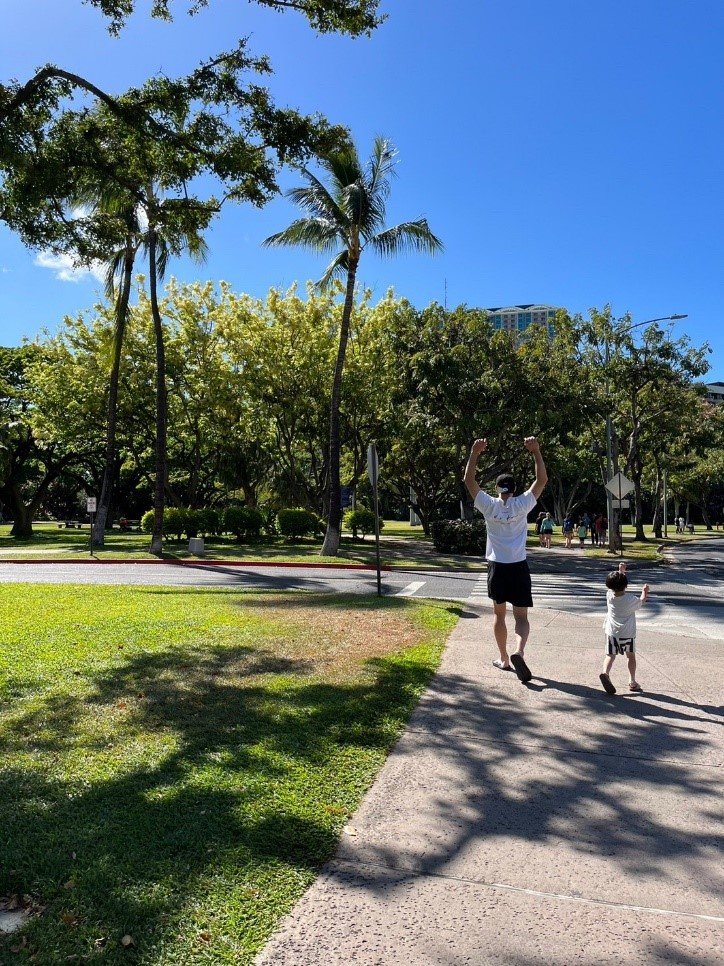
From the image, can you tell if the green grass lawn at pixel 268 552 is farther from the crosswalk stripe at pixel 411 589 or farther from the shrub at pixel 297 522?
the crosswalk stripe at pixel 411 589

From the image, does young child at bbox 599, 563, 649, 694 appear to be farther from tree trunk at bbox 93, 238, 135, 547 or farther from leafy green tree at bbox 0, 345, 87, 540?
leafy green tree at bbox 0, 345, 87, 540

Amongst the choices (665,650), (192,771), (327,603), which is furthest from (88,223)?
(665,650)

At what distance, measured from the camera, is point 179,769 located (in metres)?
Answer: 3.98

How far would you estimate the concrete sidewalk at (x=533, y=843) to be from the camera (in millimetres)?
2541

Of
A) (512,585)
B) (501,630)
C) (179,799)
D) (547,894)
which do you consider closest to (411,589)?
(501,630)

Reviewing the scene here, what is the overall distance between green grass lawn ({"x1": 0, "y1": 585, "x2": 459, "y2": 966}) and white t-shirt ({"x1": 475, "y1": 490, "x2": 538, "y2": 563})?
130 centimetres

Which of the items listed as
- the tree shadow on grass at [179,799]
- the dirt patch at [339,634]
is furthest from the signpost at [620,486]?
the tree shadow on grass at [179,799]

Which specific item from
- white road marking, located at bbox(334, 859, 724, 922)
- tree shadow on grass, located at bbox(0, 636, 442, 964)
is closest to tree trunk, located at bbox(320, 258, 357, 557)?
tree shadow on grass, located at bbox(0, 636, 442, 964)

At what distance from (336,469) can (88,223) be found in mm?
11488

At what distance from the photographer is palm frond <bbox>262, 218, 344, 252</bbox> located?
20562mm

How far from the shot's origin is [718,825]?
137 inches

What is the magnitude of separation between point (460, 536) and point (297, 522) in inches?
294

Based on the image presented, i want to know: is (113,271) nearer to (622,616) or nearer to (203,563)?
(203,563)

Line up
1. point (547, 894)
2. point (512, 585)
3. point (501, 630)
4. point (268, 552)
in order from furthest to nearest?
point (268, 552)
point (501, 630)
point (512, 585)
point (547, 894)
